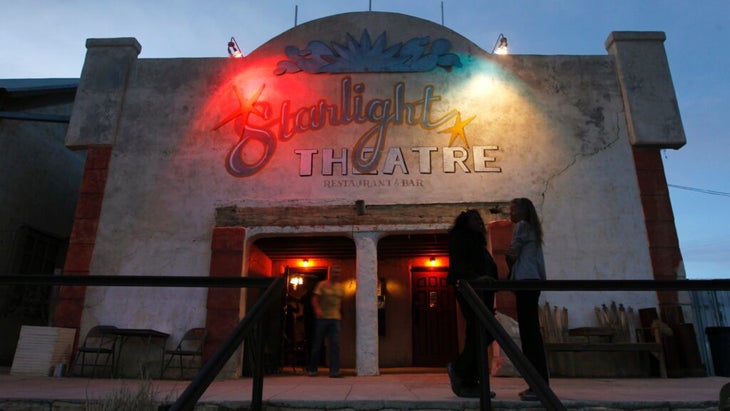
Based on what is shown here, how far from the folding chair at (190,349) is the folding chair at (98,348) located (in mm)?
762

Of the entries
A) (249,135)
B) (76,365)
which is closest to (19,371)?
(76,365)

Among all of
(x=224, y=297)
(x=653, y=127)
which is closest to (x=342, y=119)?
(x=224, y=297)

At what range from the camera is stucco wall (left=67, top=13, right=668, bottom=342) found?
7.80 meters

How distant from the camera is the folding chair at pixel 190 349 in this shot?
24.1 ft

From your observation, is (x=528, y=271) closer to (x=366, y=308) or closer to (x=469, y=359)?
(x=469, y=359)

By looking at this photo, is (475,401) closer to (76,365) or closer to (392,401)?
(392,401)

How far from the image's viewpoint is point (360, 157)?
8289mm

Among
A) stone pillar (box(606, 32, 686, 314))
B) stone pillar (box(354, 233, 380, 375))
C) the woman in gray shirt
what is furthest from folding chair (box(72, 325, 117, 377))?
stone pillar (box(606, 32, 686, 314))

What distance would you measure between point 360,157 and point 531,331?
474cm

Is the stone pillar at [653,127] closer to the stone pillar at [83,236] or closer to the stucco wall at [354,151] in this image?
the stucco wall at [354,151]

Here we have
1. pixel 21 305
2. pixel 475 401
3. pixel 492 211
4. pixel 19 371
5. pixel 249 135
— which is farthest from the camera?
pixel 21 305

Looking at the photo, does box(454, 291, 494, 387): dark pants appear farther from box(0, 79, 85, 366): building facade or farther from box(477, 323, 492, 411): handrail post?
box(0, 79, 85, 366): building facade

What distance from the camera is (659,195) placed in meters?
7.89

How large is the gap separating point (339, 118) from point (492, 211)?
2791mm
